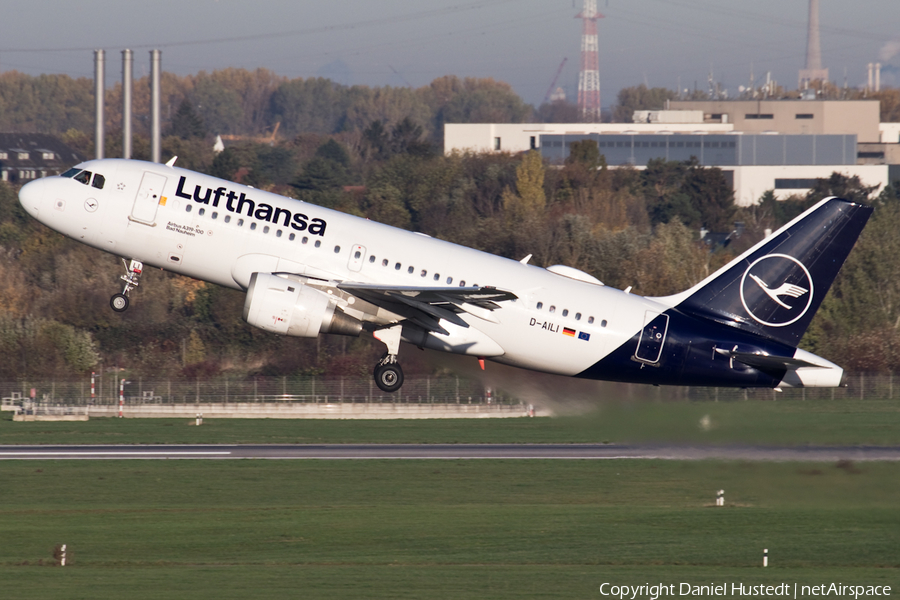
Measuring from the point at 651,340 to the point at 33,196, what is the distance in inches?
834

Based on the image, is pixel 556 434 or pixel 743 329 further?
pixel 556 434

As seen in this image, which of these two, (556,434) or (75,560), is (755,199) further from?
(75,560)

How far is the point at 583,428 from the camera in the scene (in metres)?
43.5

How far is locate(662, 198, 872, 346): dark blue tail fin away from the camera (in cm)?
4012

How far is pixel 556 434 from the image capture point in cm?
6844

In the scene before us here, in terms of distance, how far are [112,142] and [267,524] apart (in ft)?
425

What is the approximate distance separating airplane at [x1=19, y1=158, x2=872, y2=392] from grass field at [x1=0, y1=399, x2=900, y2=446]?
4388mm

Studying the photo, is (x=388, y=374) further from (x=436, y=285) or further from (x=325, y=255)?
(x=325, y=255)

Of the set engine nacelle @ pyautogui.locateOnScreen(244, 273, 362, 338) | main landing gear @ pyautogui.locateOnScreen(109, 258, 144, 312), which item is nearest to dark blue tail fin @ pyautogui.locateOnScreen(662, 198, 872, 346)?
engine nacelle @ pyautogui.locateOnScreen(244, 273, 362, 338)

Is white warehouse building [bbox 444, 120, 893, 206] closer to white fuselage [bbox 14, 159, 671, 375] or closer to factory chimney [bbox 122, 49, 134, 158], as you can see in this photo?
factory chimney [bbox 122, 49, 134, 158]

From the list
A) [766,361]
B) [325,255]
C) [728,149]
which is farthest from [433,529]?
[728,149]

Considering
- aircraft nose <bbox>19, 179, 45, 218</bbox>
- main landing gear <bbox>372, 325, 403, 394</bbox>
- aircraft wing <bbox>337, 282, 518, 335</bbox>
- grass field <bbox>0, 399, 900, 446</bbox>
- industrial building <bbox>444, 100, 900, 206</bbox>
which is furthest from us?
industrial building <bbox>444, 100, 900, 206</bbox>

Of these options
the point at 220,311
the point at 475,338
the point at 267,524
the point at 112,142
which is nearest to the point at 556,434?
the point at 267,524

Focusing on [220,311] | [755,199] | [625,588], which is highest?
[755,199]
